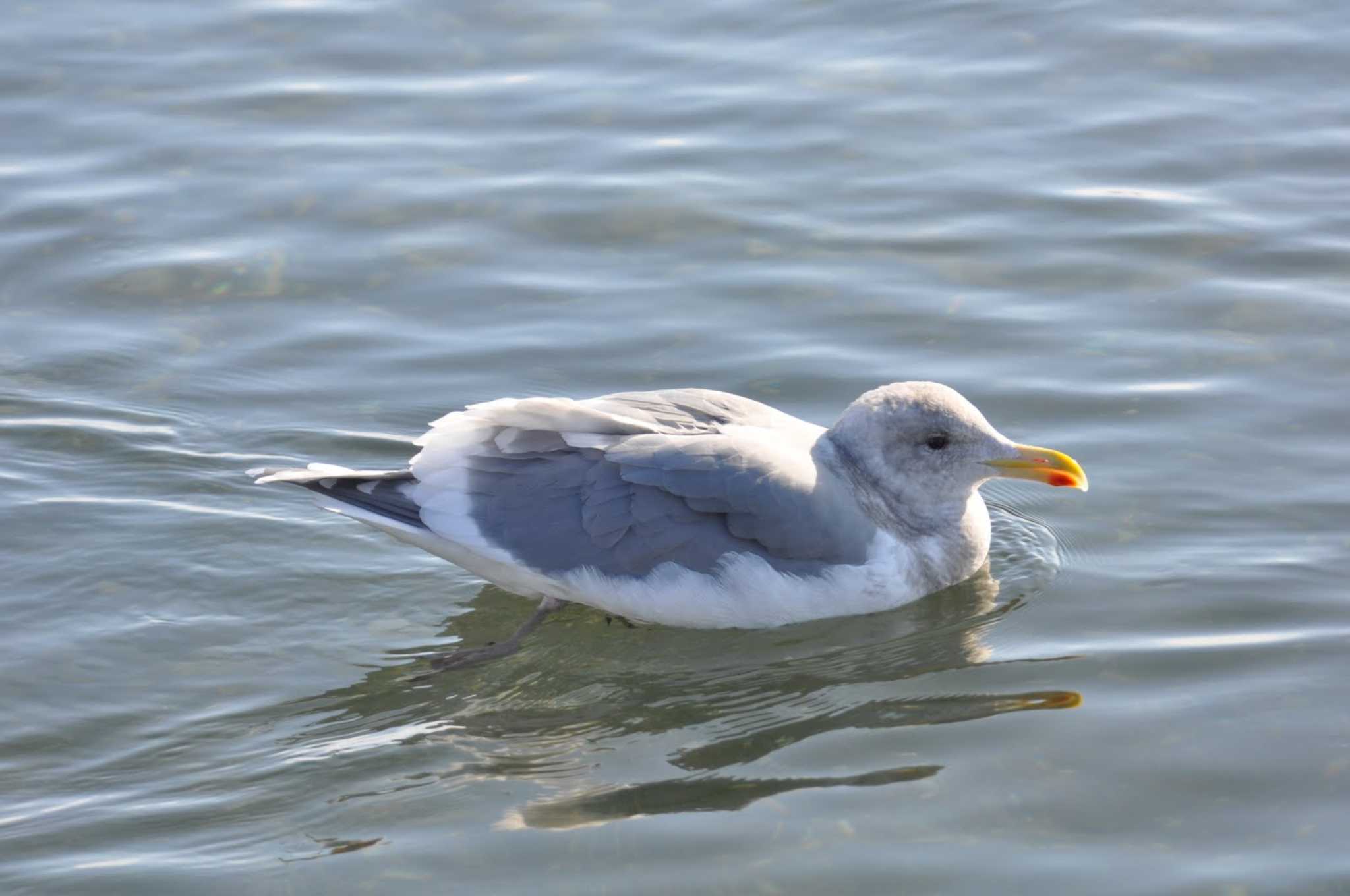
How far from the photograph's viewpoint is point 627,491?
7.30m

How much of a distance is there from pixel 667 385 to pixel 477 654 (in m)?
2.31

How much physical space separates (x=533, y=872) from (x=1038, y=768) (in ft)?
5.84

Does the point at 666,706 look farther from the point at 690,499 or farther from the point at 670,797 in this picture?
the point at 690,499

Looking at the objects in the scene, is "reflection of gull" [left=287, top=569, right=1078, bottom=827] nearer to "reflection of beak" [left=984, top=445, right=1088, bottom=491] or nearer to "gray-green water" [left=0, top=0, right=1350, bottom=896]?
"gray-green water" [left=0, top=0, right=1350, bottom=896]

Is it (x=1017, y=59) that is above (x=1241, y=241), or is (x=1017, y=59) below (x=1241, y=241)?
above

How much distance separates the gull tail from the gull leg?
0.52 meters

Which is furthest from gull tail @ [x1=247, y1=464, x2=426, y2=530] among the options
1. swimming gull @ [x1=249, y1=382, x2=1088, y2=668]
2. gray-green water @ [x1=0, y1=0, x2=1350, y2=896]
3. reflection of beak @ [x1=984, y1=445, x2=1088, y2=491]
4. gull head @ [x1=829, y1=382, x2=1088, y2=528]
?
reflection of beak @ [x1=984, y1=445, x2=1088, y2=491]

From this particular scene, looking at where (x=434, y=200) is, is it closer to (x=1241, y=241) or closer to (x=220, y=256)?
(x=220, y=256)

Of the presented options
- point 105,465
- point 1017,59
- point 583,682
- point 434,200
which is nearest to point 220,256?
point 434,200

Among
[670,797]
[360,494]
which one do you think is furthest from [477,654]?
A: [670,797]

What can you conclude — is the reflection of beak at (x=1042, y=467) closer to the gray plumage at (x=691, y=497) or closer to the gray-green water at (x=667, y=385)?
the gray plumage at (x=691, y=497)

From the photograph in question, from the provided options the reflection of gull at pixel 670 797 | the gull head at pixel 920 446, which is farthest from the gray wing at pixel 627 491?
the reflection of gull at pixel 670 797

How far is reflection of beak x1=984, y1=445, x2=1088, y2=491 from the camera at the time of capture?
7.48m

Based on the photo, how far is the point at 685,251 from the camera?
10.5 meters
